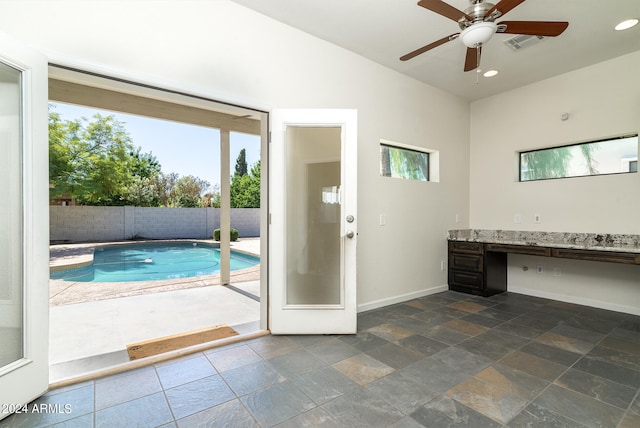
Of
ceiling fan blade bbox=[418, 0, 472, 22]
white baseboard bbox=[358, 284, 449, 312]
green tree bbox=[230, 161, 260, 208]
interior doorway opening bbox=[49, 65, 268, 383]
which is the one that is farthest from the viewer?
green tree bbox=[230, 161, 260, 208]

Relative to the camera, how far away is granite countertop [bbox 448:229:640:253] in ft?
11.1

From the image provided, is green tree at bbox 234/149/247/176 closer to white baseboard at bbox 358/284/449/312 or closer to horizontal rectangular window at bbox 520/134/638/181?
white baseboard at bbox 358/284/449/312

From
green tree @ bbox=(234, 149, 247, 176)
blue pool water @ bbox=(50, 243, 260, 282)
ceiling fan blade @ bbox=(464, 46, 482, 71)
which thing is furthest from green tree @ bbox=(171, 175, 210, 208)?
ceiling fan blade @ bbox=(464, 46, 482, 71)

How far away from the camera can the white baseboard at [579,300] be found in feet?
11.4

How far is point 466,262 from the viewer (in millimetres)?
4336

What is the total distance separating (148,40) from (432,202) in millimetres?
3774

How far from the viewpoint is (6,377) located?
1670 millimetres

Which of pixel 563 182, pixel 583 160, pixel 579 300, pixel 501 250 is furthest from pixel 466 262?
pixel 583 160

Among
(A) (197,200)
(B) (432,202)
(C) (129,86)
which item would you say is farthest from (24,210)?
(A) (197,200)

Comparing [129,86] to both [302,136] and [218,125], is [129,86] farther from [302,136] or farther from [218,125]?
[218,125]

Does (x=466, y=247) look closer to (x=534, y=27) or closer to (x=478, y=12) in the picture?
(x=534, y=27)

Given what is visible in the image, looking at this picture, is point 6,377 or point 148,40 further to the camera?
point 148,40

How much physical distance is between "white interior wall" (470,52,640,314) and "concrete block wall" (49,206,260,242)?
435 inches

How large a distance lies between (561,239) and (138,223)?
13258mm
